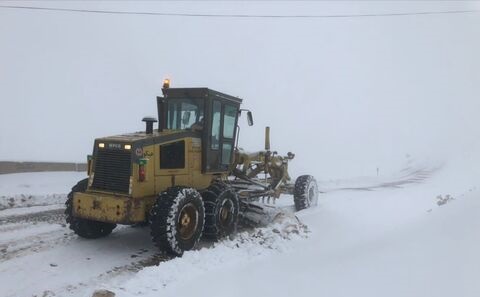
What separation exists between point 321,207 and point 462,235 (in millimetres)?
6256

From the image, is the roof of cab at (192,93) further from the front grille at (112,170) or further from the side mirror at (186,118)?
the front grille at (112,170)

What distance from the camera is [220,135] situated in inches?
360

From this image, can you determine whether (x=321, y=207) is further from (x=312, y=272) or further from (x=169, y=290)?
(x=169, y=290)

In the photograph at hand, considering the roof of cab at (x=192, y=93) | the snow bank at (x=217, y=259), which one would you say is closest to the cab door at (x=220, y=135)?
Result: the roof of cab at (x=192, y=93)

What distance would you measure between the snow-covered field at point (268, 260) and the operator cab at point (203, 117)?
1.78 m

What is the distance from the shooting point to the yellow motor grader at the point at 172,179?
716cm

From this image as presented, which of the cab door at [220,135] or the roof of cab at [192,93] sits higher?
the roof of cab at [192,93]

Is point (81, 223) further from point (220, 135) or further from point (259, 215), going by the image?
point (259, 215)

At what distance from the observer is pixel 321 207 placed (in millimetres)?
12367

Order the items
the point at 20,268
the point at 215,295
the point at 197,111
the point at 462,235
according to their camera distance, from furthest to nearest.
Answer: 1. the point at 197,111
2. the point at 20,268
3. the point at 462,235
4. the point at 215,295

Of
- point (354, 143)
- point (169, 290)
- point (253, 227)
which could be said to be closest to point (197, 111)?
point (253, 227)

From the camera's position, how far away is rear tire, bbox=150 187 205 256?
698 cm

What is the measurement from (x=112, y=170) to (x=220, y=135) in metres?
2.48

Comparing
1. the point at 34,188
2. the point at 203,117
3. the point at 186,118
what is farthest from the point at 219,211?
the point at 34,188
